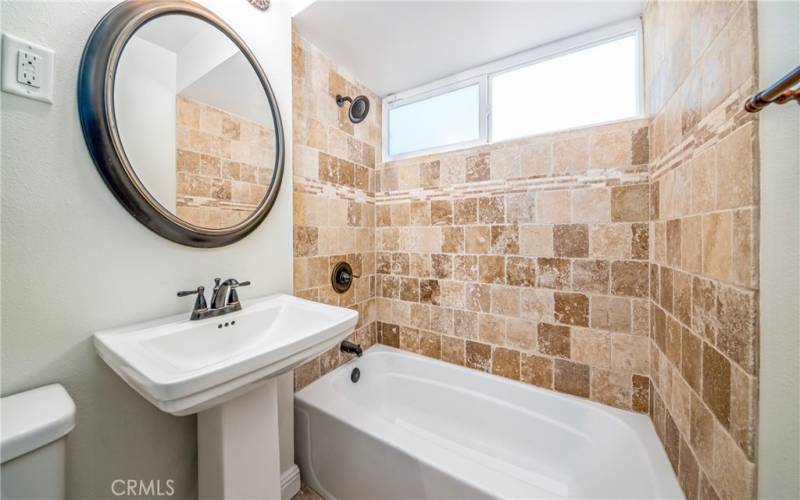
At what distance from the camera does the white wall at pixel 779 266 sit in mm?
526

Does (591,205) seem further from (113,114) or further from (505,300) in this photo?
(113,114)

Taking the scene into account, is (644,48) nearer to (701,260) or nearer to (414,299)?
(701,260)

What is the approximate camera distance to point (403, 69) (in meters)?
1.77

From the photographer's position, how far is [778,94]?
19.7 inches

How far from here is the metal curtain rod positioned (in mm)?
452

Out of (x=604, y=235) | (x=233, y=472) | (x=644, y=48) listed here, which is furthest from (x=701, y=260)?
(x=233, y=472)

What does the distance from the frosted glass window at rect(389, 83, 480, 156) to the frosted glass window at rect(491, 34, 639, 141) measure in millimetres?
149

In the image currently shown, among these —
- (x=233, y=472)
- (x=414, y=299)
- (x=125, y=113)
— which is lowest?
(x=233, y=472)

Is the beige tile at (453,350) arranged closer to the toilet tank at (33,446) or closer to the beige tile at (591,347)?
the beige tile at (591,347)

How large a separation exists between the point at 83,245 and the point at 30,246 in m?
0.09

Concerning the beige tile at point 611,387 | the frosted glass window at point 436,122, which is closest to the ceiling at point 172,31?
the frosted glass window at point 436,122

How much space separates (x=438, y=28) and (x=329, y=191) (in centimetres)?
106

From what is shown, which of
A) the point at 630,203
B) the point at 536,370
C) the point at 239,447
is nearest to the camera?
the point at 239,447

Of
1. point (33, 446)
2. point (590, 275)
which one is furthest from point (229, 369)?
point (590, 275)
